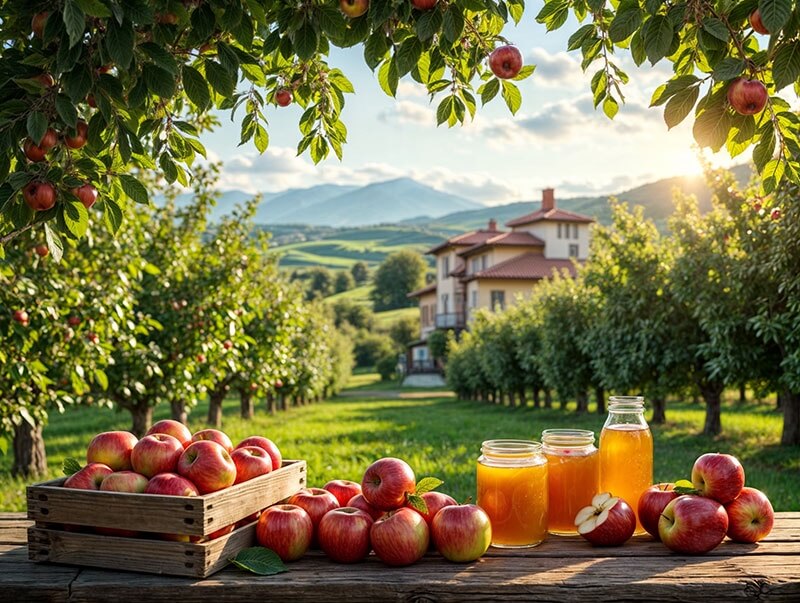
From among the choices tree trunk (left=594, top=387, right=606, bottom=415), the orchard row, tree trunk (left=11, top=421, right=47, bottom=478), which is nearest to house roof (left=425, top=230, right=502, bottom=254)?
tree trunk (left=594, top=387, right=606, bottom=415)

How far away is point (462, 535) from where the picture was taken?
2.39 m

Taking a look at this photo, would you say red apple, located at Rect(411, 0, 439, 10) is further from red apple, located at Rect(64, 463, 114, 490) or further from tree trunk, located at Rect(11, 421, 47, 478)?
tree trunk, located at Rect(11, 421, 47, 478)

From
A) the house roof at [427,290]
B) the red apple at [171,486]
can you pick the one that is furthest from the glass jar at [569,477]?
the house roof at [427,290]

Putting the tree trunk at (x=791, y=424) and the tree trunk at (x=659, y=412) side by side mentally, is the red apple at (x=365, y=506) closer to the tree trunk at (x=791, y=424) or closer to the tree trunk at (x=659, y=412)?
the tree trunk at (x=791, y=424)

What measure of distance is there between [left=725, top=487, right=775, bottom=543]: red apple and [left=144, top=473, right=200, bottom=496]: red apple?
1865 mm

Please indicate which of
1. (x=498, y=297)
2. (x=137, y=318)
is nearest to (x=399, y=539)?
(x=137, y=318)

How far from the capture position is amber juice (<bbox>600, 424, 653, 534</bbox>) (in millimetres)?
2750

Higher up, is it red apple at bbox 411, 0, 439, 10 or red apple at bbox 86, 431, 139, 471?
red apple at bbox 411, 0, 439, 10

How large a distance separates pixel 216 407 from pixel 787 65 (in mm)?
20135

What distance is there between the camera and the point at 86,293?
29.1 ft

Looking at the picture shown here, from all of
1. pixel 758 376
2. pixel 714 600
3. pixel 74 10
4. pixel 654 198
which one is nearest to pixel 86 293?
pixel 74 10

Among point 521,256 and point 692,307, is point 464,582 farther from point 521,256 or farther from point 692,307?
point 521,256

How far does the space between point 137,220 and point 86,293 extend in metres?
2.24

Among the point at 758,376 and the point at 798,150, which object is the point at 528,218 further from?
the point at 798,150
